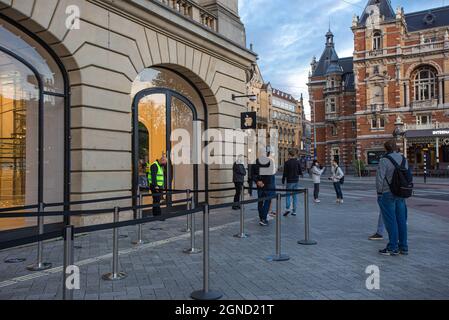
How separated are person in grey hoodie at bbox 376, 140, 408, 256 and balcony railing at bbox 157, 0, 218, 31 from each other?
758 cm

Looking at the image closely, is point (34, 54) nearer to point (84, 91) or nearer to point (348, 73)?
point (84, 91)

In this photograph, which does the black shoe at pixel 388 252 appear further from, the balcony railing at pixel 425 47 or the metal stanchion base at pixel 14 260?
the balcony railing at pixel 425 47

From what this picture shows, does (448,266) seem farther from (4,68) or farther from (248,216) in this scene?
(4,68)

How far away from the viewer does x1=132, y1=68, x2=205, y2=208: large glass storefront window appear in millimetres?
11508

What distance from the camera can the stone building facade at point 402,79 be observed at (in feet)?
163

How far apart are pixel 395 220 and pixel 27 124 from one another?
764cm

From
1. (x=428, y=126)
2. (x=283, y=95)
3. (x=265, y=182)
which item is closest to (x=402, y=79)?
(x=428, y=126)

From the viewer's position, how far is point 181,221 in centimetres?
1086

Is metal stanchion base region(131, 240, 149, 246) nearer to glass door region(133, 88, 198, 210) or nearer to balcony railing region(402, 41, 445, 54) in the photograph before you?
glass door region(133, 88, 198, 210)

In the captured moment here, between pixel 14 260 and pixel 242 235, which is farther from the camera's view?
pixel 242 235

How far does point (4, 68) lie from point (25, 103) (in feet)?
2.75

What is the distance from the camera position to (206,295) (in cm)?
461

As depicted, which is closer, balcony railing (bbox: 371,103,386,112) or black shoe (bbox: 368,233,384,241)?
black shoe (bbox: 368,233,384,241)

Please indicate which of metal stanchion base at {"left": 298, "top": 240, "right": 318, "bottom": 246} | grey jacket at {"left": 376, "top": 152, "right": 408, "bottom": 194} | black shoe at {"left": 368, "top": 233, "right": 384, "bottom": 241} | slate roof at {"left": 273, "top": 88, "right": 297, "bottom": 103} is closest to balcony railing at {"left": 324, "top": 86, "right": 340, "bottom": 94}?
slate roof at {"left": 273, "top": 88, "right": 297, "bottom": 103}
